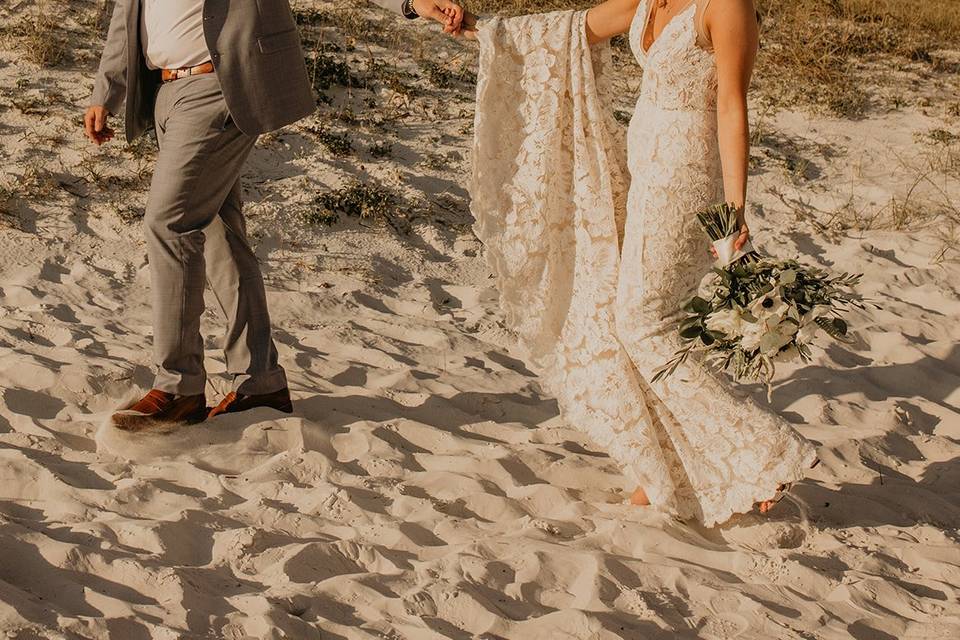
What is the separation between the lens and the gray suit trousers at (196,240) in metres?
4.38

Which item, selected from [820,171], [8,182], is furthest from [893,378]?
[8,182]

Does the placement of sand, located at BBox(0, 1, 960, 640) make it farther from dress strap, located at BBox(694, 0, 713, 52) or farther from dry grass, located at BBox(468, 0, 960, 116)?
dry grass, located at BBox(468, 0, 960, 116)

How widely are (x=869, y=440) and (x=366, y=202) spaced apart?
11.0 ft

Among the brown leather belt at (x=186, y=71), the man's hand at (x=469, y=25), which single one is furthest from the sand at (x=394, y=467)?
the man's hand at (x=469, y=25)

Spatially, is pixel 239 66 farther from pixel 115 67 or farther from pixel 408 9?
pixel 408 9

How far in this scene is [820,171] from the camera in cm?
827

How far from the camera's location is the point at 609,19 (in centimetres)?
421

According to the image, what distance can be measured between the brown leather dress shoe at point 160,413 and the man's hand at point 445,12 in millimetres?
1710

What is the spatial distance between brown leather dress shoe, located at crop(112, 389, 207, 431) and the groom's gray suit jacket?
105cm

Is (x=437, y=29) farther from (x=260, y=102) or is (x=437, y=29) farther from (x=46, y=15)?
(x=260, y=102)

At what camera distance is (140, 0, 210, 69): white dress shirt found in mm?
4359

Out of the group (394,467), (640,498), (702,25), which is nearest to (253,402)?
(394,467)

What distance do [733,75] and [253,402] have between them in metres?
2.30

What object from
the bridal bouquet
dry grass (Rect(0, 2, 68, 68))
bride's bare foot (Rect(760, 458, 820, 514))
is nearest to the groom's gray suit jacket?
the bridal bouquet
